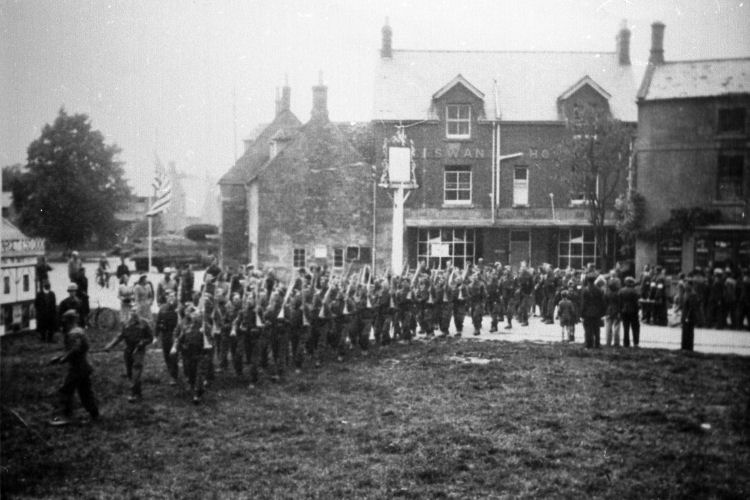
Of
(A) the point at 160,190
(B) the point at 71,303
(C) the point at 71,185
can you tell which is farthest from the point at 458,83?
(B) the point at 71,303

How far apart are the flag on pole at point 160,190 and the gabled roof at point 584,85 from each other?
24.3 ft

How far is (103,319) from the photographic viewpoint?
462 inches

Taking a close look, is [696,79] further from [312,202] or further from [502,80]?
[312,202]

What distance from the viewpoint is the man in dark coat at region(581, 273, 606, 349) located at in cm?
1197

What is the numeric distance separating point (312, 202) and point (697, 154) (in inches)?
485

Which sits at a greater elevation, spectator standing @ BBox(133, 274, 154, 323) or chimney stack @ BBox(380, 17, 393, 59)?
chimney stack @ BBox(380, 17, 393, 59)

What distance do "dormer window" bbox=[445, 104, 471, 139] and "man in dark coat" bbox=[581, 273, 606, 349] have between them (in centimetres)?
521

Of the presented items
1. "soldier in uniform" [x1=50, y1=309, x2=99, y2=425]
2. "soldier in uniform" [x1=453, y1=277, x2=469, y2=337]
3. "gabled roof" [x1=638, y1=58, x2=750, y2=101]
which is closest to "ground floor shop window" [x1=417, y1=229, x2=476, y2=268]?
"soldier in uniform" [x1=453, y1=277, x2=469, y2=337]

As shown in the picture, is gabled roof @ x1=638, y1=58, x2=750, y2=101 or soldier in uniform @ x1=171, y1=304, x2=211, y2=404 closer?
gabled roof @ x1=638, y1=58, x2=750, y2=101

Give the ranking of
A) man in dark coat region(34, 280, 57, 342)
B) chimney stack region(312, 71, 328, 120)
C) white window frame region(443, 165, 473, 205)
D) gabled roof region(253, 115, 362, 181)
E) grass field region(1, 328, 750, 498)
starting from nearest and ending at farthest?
grass field region(1, 328, 750, 498) → man in dark coat region(34, 280, 57, 342) → chimney stack region(312, 71, 328, 120) → white window frame region(443, 165, 473, 205) → gabled roof region(253, 115, 362, 181)

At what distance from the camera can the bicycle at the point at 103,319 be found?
38.0 ft

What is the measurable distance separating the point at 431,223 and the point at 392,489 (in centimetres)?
1019

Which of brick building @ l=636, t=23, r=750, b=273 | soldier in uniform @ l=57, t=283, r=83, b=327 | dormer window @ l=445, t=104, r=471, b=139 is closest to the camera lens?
brick building @ l=636, t=23, r=750, b=273

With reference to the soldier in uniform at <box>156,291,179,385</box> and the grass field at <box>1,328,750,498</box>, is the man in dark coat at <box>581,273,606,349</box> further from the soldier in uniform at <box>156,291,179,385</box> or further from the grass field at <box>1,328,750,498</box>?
the soldier in uniform at <box>156,291,179,385</box>
